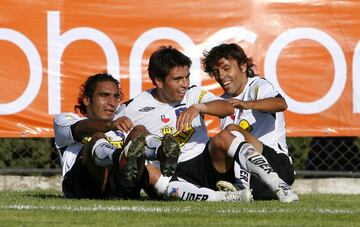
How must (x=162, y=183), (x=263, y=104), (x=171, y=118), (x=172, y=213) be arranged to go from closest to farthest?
(x=172, y=213)
(x=162, y=183)
(x=263, y=104)
(x=171, y=118)

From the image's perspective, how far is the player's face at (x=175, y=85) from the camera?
28.9 ft

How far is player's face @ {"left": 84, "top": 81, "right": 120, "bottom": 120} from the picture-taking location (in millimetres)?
9117

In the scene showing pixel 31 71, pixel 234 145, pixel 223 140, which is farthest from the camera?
pixel 31 71

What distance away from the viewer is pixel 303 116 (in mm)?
11852

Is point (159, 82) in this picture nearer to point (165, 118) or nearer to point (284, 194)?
point (165, 118)

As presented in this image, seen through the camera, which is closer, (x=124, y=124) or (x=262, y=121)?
(x=124, y=124)

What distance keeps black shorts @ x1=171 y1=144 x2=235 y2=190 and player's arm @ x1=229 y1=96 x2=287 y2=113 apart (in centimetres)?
49

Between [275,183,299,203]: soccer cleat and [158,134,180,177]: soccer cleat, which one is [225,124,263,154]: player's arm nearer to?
[275,183,299,203]: soccer cleat

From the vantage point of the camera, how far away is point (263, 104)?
28.2 feet

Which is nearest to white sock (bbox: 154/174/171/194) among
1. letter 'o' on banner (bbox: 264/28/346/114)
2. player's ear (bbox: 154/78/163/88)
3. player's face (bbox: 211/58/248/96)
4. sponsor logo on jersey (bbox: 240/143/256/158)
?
sponsor logo on jersey (bbox: 240/143/256/158)

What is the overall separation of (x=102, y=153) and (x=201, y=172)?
99cm

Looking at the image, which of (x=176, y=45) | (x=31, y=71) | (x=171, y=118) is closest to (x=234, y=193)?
(x=171, y=118)

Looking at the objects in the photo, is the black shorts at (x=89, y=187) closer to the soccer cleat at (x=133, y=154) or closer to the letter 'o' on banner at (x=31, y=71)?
the soccer cleat at (x=133, y=154)

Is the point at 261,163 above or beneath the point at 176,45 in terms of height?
beneath
